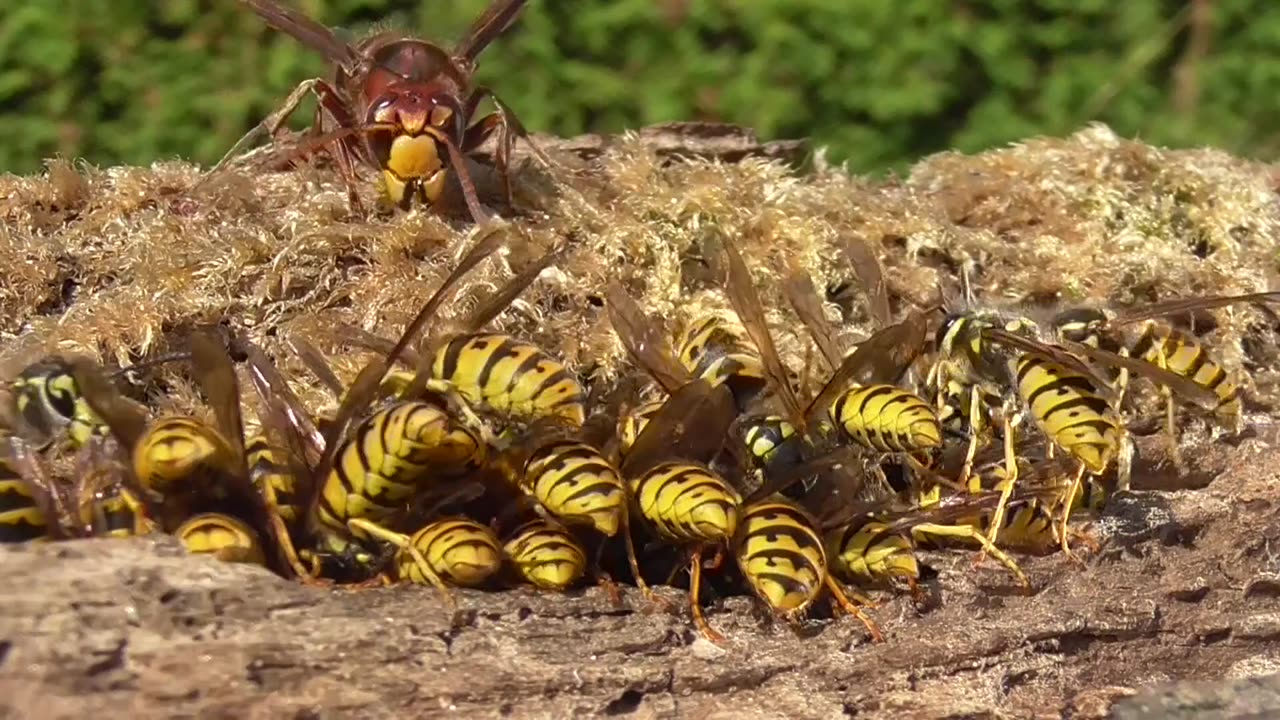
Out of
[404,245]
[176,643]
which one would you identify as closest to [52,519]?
[176,643]

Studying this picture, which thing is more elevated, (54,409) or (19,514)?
(54,409)

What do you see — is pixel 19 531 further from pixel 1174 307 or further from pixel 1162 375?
pixel 1174 307

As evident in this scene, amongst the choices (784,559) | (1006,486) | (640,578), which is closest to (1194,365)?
(1006,486)

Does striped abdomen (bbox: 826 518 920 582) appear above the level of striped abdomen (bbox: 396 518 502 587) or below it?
below

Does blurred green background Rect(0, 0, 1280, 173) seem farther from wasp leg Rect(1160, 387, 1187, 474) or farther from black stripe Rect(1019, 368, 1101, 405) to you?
black stripe Rect(1019, 368, 1101, 405)

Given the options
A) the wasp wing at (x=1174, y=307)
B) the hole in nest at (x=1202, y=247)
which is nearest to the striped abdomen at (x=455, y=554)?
the wasp wing at (x=1174, y=307)

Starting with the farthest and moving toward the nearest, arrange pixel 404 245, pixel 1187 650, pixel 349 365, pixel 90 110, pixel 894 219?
pixel 90 110 → pixel 894 219 → pixel 404 245 → pixel 349 365 → pixel 1187 650

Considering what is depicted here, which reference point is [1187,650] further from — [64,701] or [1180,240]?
[64,701]

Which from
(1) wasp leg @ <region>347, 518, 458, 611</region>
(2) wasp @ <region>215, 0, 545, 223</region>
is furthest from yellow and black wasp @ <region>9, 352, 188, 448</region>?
(2) wasp @ <region>215, 0, 545, 223</region>
